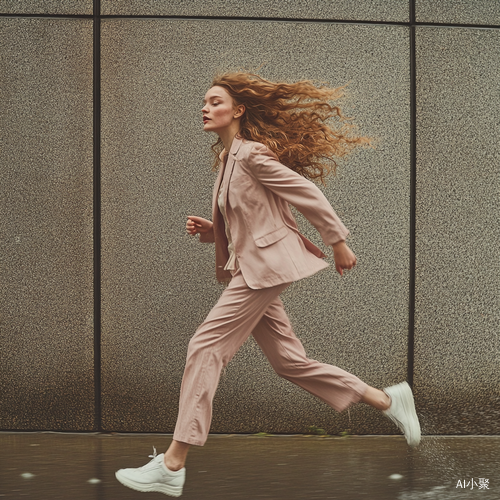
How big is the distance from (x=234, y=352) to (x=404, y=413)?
969 millimetres

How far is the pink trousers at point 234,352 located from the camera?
10.4ft

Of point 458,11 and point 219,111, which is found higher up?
point 458,11

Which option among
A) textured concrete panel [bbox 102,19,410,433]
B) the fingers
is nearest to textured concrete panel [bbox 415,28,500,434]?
textured concrete panel [bbox 102,19,410,433]

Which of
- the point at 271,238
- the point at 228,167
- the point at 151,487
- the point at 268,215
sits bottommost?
the point at 151,487

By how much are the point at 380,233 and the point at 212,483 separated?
208cm

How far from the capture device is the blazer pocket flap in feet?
10.8

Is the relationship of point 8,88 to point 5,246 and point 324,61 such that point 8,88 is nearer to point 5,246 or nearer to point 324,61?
point 5,246

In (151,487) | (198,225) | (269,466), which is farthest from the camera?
(269,466)

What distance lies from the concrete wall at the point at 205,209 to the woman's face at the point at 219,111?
1.32 meters

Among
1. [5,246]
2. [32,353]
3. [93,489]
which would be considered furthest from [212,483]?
[5,246]

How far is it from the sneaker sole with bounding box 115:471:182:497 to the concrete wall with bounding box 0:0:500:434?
1674 millimetres

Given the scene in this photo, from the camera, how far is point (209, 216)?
15.8 feet

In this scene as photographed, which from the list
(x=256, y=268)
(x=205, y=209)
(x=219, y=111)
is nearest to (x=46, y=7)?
(x=205, y=209)

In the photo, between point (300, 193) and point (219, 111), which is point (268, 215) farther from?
point (219, 111)
